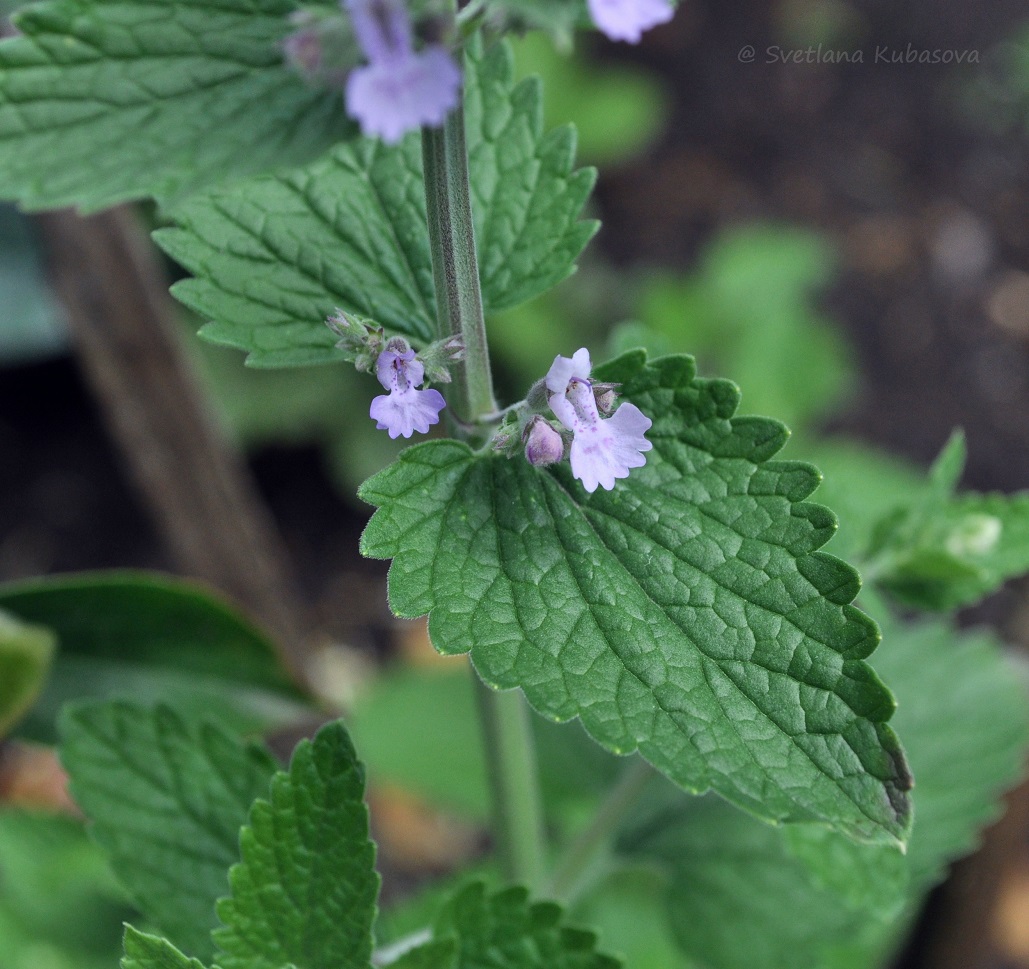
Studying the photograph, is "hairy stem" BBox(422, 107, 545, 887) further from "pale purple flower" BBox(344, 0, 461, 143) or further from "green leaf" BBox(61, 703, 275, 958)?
"green leaf" BBox(61, 703, 275, 958)

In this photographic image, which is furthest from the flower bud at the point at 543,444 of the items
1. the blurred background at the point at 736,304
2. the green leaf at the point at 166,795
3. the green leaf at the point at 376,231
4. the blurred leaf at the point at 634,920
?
the blurred background at the point at 736,304

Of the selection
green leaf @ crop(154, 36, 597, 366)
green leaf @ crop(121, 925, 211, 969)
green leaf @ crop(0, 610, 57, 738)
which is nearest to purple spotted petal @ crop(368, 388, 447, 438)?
green leaf @ crop(154, 36, 597, 366)

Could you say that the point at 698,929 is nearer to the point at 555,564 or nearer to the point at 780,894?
the point at 780,894

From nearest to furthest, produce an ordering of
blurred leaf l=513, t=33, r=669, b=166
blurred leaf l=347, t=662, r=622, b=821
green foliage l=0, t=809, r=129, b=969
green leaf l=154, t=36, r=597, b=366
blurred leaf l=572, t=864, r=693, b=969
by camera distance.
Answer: green leaf l=154, t=36, r=597, b=366 < green foliage l=0, t=809, r=129, b=969 < blurred leaf l=572, t=864, r=693, b=969 < blurred leaf l=347, t=662, r=622, b=821 < blurred leaf l=513, t=33, r=669, b=166

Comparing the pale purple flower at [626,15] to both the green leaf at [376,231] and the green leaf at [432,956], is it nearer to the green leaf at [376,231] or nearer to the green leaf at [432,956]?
the green leaf at [376,231]

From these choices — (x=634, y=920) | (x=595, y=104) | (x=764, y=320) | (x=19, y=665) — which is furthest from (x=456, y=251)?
(x=595, y=104)

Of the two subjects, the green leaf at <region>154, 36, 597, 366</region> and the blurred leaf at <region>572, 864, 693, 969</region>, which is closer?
the green leaf at <region>154, 36, 597, 366</region>
